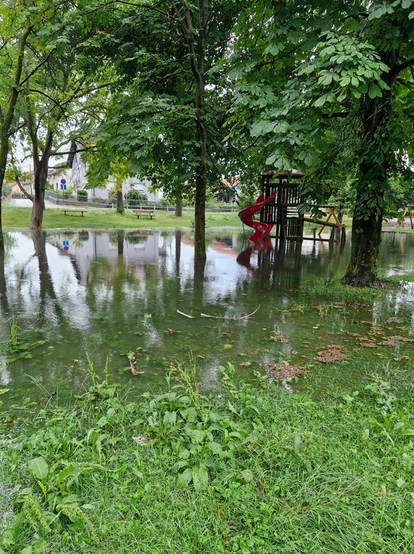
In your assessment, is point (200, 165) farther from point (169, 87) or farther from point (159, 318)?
point (159, 318)

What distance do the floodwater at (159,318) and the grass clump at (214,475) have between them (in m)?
0.73

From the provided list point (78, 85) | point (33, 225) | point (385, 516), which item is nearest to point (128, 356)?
point (385, 516)

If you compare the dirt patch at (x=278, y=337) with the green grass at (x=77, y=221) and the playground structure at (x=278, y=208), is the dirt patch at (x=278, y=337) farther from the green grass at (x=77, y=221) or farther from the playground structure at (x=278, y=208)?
the green grass at (x=77, y=221)

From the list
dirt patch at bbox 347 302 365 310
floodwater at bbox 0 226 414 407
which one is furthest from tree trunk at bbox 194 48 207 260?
dirt patch at bbox 347 302 365 310

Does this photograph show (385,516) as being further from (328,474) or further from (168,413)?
(168,413)

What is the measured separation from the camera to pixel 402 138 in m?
6.59

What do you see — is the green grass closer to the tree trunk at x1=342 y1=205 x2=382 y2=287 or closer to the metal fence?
the metal fence

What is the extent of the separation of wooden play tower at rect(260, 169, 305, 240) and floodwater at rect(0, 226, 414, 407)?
7.44 meters

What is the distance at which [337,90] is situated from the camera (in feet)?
16.4

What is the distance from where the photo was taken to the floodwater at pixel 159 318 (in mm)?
4148

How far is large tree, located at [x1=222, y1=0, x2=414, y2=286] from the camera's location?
4.98m

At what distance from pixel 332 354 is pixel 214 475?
259 centimetres

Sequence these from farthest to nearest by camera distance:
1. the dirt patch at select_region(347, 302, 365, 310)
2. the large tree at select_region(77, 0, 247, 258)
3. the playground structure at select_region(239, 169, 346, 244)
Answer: the playground structure at select_region(239, 169, 346, 244) → the large tree at select_region(77, 0, 247, 258) → the dirt patch at select_region(347, 302, 365, 310)

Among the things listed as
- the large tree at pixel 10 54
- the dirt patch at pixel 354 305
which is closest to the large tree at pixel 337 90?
the dirt patch at pixel 354 305
